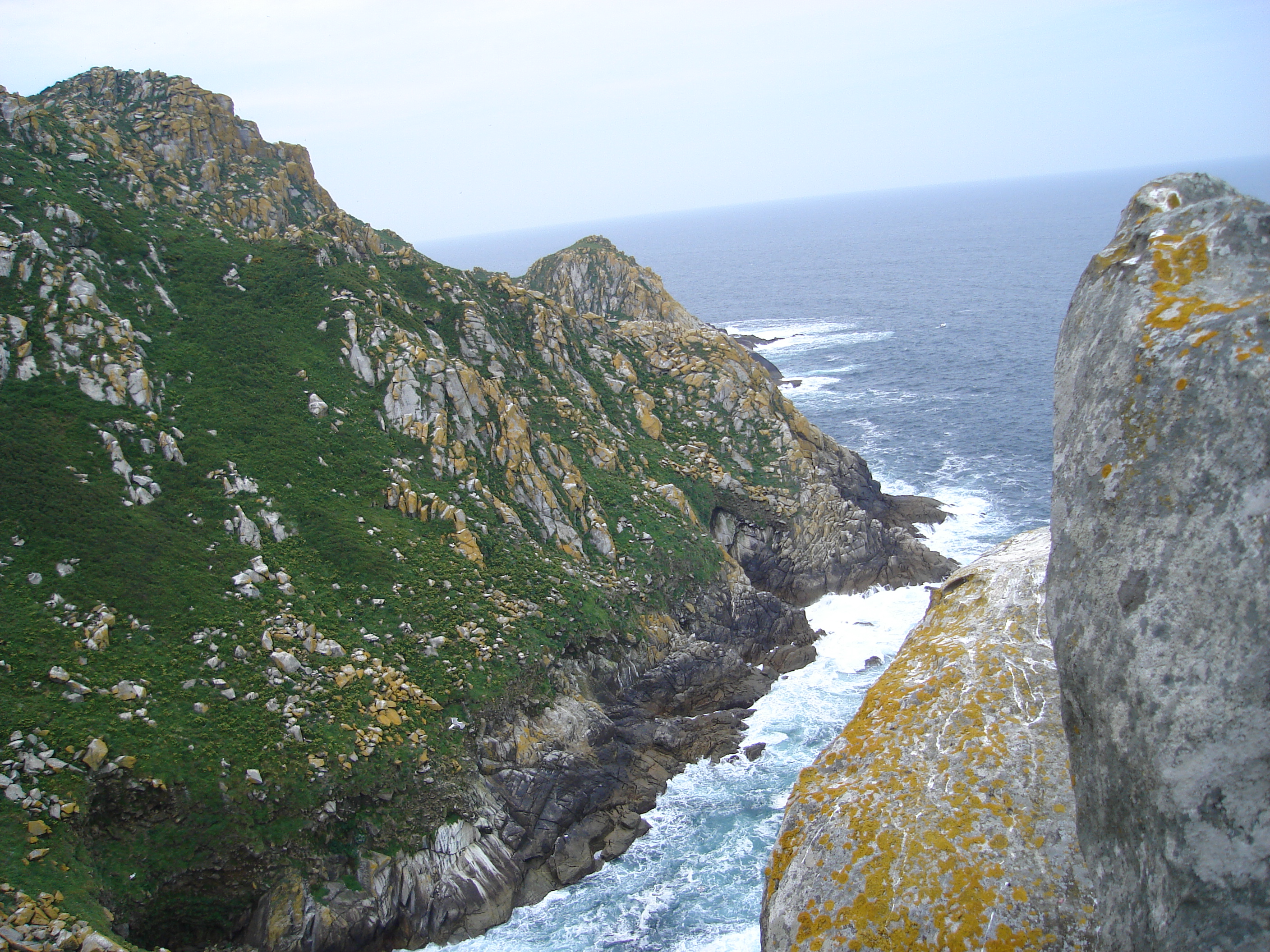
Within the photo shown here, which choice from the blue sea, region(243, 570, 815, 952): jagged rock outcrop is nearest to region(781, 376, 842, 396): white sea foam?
the blue sea

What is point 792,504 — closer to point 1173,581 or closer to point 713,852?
point 713,852

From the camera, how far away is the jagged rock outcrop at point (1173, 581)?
606cm

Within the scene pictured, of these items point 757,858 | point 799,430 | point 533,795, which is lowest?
point 757,858

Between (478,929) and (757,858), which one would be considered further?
(757,858)

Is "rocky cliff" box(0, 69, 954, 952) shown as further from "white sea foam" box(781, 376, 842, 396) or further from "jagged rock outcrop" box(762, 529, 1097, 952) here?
"white sea foam" box(781, 376, 842, 396)

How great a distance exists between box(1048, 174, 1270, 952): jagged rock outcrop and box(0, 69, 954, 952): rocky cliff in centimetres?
2356

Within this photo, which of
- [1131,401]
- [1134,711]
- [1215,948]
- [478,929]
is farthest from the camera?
[478,929]

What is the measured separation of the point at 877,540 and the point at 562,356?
83.9 feet

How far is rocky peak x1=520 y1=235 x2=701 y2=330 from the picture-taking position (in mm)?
84438

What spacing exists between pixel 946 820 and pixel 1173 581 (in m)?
5.43

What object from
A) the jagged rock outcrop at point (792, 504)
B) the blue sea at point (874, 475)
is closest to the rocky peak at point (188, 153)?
the jagged rock outcrop at point (792, 504)

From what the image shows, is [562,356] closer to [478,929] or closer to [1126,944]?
[478,929]

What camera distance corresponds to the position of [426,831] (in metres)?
27.1

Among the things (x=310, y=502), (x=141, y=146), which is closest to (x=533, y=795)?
(x=310, y=502)
